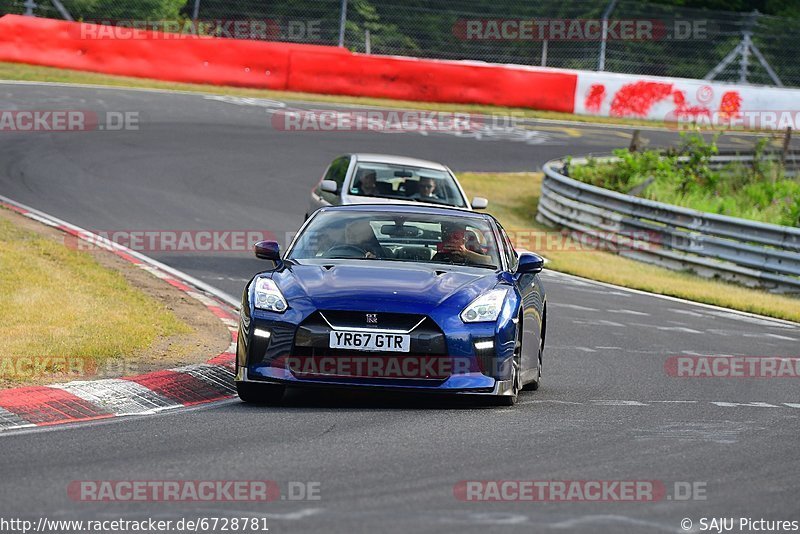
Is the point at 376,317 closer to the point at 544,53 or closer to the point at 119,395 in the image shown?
the point at 119,395

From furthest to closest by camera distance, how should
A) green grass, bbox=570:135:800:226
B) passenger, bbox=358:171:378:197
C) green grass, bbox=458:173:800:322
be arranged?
green grass, bbox=570:135:800:226
green grass, bbox=458:173:800:322
passenger, bbox=358:171:378:197

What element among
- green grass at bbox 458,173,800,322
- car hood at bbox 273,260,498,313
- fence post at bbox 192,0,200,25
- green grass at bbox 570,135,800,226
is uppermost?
fence post at bbox 192,0,200,25

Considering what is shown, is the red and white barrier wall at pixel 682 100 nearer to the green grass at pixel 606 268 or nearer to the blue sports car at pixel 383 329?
the green grass at pixel 606 268

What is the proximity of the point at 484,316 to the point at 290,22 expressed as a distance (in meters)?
27.7

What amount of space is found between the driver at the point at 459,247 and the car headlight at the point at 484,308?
845 millimetres

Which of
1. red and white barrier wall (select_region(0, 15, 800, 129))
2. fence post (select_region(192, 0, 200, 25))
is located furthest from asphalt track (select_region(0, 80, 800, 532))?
fence post (select_region(192, 0, 200, 25))

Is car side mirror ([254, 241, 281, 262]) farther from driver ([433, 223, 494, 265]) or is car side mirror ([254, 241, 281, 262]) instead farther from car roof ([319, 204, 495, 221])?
driver ([433, 223, 494, 265])

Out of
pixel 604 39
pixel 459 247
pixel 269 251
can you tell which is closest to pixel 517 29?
pixel 604 39

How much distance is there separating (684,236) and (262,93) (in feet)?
53.0

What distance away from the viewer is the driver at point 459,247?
384 inches

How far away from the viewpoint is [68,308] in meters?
11.8

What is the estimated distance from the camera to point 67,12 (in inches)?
1350

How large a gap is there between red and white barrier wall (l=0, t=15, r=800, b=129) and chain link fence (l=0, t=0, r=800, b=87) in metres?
0.50

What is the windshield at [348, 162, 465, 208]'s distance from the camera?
15938 mm
